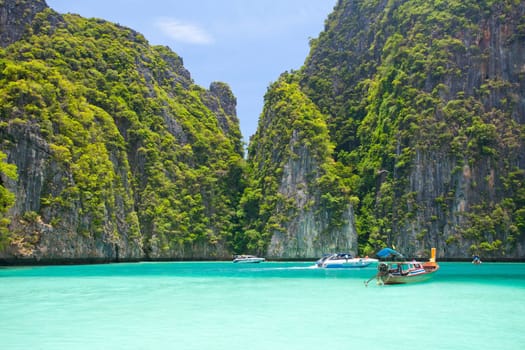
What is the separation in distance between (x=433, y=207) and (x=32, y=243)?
5091 cm

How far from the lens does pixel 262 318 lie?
56.7 feet

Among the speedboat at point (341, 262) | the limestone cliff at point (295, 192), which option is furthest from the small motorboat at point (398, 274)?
the limestone cliff at point (295, 192)

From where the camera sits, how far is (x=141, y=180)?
80375 mm

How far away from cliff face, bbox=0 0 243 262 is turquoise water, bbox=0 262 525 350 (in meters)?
34.2

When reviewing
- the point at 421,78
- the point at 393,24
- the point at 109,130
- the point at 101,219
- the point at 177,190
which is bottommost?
the point at 101,219

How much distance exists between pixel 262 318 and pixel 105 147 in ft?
195

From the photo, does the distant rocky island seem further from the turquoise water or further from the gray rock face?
the turquoise water

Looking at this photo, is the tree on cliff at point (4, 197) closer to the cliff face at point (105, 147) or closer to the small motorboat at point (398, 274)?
the cliff face at point (105, 147)

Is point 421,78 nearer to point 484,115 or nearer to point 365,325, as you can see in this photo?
point 484,115

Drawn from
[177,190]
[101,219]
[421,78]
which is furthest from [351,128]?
[101,219]

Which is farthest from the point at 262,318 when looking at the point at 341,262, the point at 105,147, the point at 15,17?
the point at 15,17

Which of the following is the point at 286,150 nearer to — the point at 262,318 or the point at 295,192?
the point at 295,192

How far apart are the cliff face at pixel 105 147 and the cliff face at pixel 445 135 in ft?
80.1

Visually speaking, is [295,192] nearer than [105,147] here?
No
